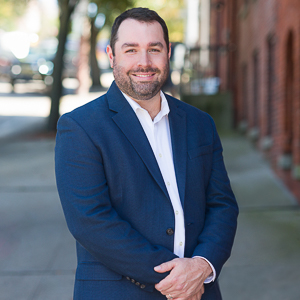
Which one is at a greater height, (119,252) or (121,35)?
(121,35)

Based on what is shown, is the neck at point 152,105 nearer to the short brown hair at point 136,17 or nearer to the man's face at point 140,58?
the man's face at point 140,58

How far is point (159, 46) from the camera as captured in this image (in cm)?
206

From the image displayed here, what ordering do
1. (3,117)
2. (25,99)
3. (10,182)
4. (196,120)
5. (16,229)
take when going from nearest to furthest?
(196,120), (16,229), (10,182), (3,117), (25,99)

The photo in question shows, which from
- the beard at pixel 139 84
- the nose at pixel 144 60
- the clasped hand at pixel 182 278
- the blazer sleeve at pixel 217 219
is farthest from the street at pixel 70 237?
the nose at pixel 144 60

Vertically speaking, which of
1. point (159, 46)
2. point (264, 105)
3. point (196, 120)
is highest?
point (159, 46)

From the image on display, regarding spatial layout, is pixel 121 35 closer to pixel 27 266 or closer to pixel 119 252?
pixel 119 252

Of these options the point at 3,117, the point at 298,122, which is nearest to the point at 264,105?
the point at 298,122

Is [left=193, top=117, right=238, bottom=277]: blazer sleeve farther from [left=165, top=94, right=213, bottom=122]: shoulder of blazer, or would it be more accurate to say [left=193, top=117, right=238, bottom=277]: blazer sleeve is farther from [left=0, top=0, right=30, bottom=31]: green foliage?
[left=0, top=0, right=30, bottom=31]: green foliage

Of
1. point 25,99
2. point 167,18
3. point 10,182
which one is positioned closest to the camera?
point 10,182

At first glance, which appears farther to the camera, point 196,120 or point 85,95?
point 85,95

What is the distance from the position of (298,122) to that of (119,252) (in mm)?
4821

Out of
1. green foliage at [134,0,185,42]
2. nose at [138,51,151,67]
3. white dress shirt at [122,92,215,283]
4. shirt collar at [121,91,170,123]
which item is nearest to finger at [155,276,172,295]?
white dress shirt at [122,92,215,283]

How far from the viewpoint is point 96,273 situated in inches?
79.6

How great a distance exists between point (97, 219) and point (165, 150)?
0.48 m
